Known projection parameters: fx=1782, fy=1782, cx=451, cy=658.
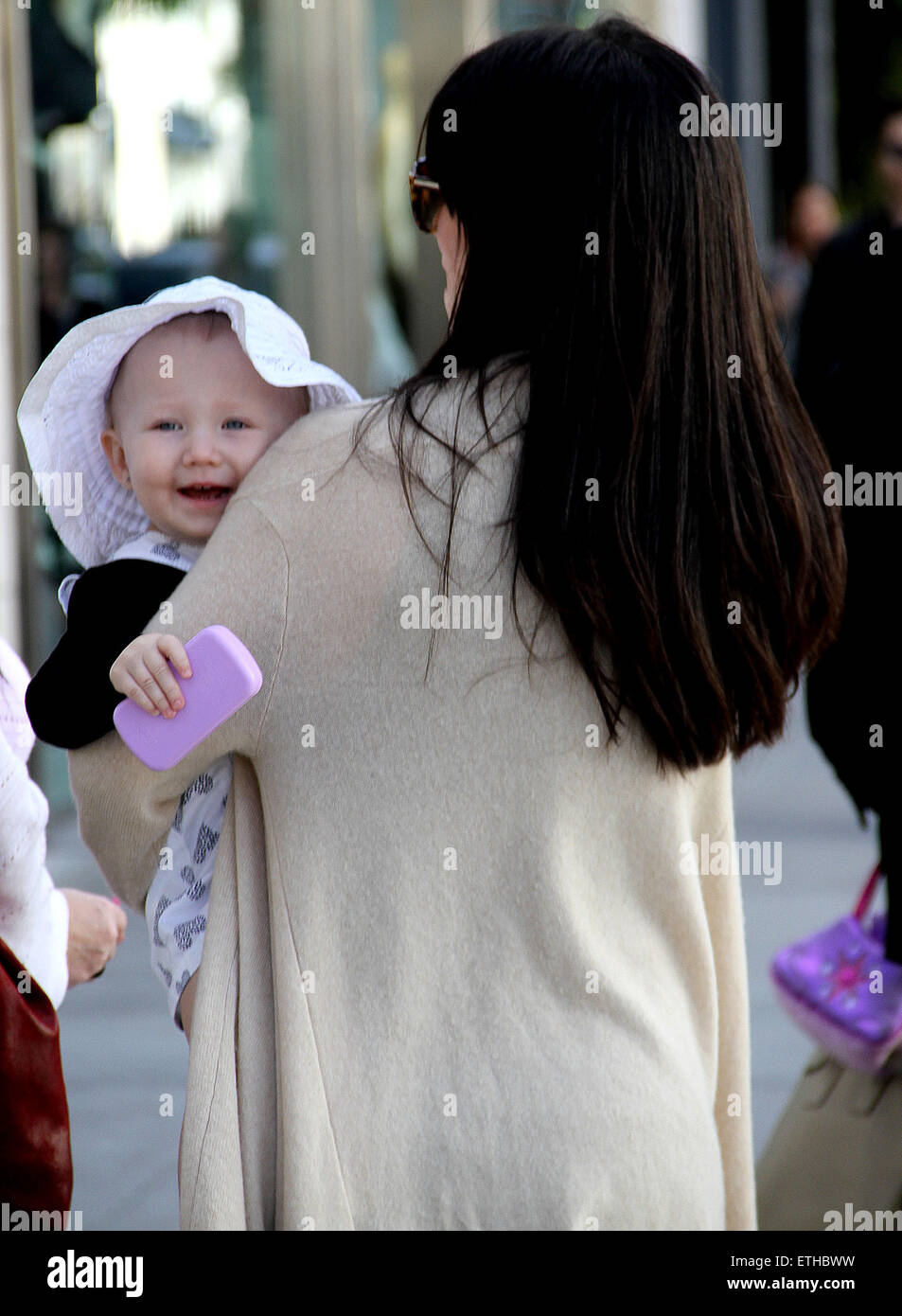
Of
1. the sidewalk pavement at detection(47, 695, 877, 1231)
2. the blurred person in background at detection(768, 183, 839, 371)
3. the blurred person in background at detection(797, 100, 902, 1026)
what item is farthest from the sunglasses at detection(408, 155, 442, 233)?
the blurred person in background at detection(768, 183, 839, 371)

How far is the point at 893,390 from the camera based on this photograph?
283 cm

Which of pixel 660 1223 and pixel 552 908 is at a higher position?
pixel 552 908

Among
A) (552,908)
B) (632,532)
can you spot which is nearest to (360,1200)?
(552,908)

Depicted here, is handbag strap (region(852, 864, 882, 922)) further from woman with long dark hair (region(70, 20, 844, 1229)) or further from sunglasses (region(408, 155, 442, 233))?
sunglasses (region(408, 155, 442, 233))

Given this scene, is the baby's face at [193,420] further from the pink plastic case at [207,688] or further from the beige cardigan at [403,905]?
the pink plastic case at [207,688]

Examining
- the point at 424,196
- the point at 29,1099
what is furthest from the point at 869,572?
the point at 29,1099

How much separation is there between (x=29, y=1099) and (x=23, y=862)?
261mm

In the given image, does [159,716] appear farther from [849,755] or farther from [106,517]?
[849,755]

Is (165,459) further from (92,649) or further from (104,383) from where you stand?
(92,649)

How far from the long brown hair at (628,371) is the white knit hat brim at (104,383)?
20cm

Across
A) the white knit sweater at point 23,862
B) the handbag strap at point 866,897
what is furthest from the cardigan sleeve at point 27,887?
the handbag strap at point 866,897

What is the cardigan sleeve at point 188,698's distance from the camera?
1.68 meters

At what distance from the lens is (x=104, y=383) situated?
1990mm

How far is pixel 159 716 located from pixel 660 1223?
701 mm
